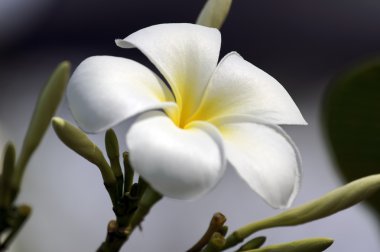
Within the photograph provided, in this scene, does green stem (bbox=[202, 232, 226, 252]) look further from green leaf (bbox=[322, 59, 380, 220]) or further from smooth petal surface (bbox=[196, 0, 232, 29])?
green leaf (bbox=[322, 59, 380, 220])

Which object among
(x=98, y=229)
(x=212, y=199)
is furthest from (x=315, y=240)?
(x=212, y=199)

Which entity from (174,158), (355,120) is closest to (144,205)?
(174,158)

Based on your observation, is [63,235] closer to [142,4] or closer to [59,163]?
[59,163]

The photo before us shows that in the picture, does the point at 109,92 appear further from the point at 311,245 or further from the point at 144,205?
the point at 311,245

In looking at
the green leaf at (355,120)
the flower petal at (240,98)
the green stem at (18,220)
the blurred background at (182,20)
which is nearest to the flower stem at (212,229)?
the flower petal at (240,98)

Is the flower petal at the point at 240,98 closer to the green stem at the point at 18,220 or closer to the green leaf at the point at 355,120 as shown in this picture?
the green stem at the point at 18,220

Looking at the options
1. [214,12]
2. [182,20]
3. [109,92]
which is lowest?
Result: [109,92]
